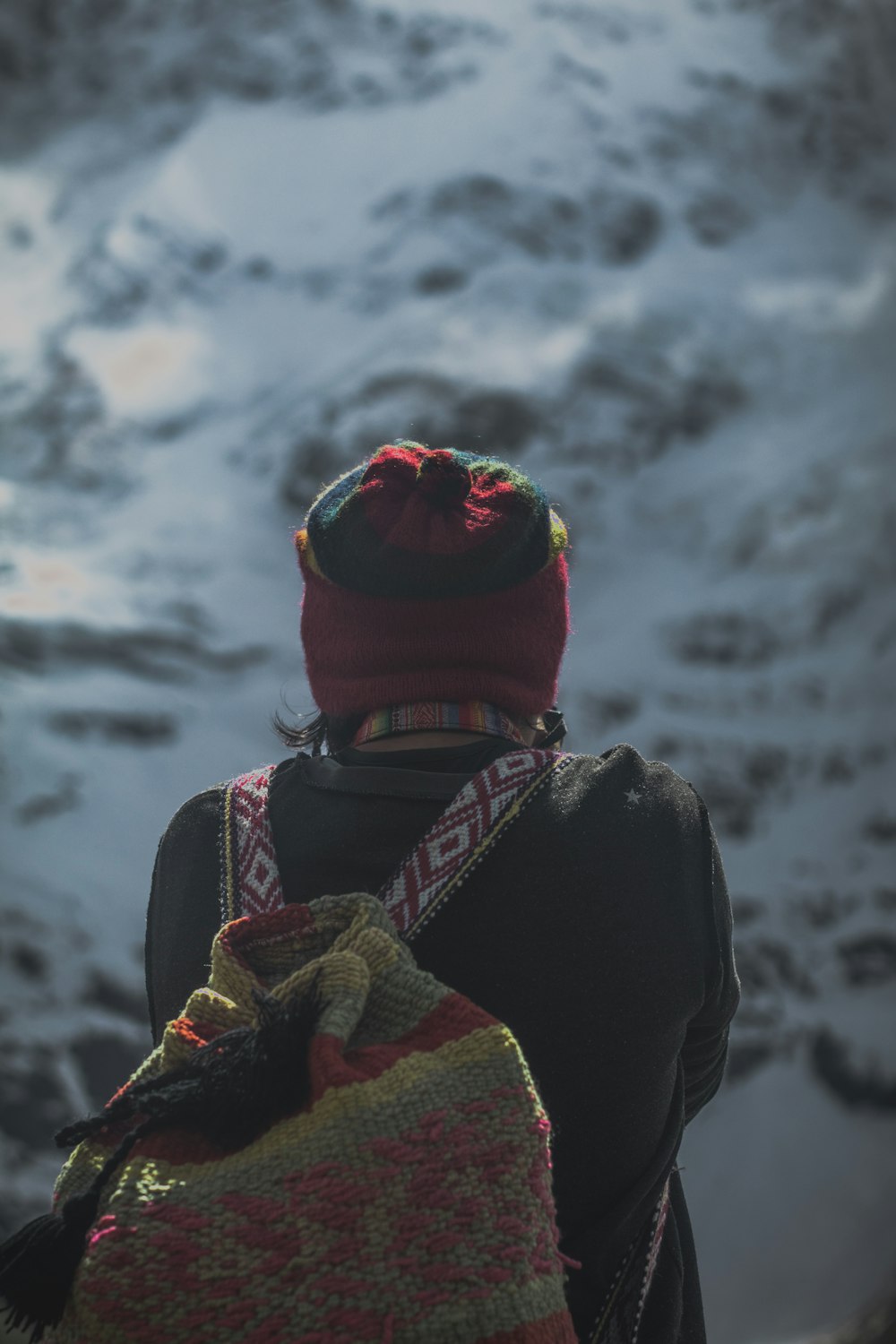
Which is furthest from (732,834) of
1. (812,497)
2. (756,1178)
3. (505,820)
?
(505,820)

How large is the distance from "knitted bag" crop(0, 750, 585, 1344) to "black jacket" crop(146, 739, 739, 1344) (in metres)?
0.12

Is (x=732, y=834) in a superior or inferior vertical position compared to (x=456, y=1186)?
superior

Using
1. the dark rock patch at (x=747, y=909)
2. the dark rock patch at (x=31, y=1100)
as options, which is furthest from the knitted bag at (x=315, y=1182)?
the dark rock patch at (x=747, y=909)

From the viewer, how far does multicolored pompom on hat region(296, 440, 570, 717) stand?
3.13ft

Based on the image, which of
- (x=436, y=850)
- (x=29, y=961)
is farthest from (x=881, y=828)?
(x=436, y=850)

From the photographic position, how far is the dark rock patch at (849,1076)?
3527 mm

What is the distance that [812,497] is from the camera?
4832 millimetres

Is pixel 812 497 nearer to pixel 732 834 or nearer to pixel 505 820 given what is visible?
pixel 732 834

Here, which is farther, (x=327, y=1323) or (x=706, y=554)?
(x=706, y=554)

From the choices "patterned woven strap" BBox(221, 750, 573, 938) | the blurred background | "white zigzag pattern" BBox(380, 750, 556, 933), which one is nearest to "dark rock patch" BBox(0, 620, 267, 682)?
the blurred background

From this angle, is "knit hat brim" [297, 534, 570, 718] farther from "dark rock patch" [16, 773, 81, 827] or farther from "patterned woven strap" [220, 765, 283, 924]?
"dark rock patch" [16, 773, 81, 827]

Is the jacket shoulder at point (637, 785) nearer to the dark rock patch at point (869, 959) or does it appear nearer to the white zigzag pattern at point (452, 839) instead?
the white zigzag pattern at point (452, 839)

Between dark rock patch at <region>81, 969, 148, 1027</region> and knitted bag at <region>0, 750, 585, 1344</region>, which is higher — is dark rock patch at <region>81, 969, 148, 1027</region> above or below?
above

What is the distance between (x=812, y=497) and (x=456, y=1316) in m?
4.66
